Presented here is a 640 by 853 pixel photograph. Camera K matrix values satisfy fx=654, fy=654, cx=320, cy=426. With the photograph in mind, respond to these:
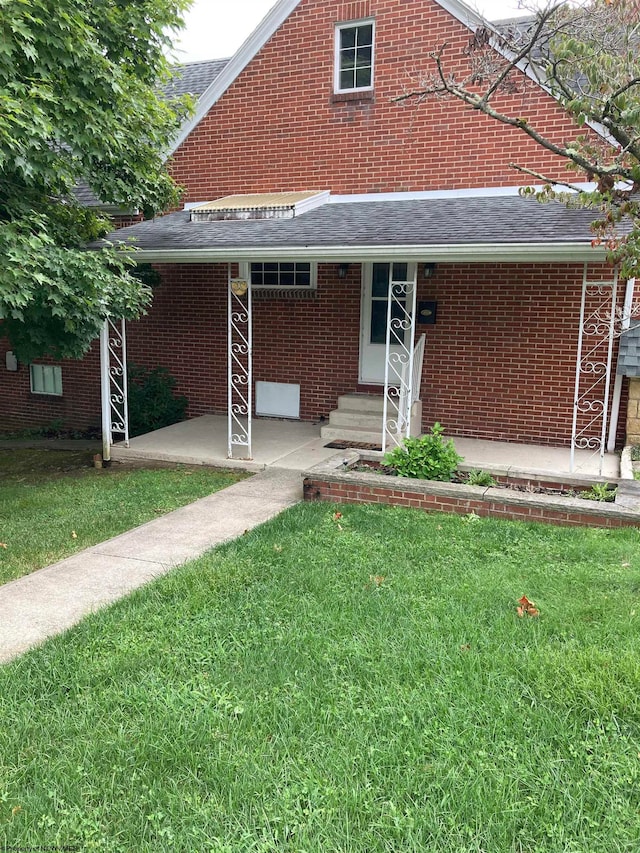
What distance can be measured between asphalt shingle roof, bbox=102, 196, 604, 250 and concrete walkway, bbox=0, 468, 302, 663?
2863 millimetres

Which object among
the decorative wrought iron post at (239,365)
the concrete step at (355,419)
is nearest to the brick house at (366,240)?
the decorative wrought iron post at (239,365)

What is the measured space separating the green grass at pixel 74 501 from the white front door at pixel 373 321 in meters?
2.97

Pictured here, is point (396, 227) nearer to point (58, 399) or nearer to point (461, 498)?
point (461, 498)

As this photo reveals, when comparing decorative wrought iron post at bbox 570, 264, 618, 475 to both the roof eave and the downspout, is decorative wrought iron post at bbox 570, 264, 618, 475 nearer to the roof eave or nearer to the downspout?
the downspout

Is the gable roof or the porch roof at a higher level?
the gable roof

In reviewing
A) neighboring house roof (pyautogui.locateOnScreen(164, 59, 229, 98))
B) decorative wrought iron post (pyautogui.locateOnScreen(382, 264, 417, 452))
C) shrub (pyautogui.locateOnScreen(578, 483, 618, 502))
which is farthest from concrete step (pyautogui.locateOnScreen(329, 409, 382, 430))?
neighboring house roof (pyautogui.locateOnScreen(164, 59, 229, 98))

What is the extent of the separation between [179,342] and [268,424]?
7.34 ft

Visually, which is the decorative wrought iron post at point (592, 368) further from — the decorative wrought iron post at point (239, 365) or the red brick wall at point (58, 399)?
the red brick wall at point (58, 399)

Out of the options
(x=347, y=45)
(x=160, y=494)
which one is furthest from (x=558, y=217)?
(x=160, y=494)

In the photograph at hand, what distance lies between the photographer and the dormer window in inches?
366

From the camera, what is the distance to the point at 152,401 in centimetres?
1060

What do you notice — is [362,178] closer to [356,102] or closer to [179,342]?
[356,102]

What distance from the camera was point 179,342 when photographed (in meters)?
11.0

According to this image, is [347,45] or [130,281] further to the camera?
[347,45]
